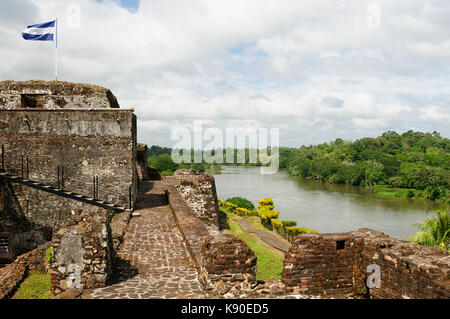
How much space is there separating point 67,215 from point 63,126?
288 centimetres

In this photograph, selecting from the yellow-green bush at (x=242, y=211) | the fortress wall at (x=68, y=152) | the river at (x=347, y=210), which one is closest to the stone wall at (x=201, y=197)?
the fortress wall at (x=68, y=152)

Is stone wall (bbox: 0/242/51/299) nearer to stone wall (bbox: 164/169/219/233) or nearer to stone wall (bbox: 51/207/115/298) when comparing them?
Result: stone wall (bbox: 51/207/115/298)

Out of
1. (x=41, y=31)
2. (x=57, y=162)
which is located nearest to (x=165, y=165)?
(x=41, y=31)

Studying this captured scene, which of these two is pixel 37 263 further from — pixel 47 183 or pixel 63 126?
pixel 63 126

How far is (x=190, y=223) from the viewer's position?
8492 millimetres

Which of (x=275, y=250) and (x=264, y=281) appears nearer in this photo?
(x=264, y=281)

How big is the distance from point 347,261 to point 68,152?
9409 mm

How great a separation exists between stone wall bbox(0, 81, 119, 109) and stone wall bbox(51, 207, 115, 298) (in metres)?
9.80

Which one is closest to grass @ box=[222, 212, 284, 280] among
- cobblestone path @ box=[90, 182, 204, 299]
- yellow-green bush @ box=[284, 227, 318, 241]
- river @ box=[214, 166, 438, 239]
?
yellow-green bush @ box=[284, 227, 318, 241]

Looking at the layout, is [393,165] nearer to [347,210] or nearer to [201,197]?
[347,210]

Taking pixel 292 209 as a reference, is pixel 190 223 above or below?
above

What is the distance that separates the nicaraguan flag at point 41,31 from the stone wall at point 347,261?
13183 millimetres

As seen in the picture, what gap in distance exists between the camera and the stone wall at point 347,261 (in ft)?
14.0
